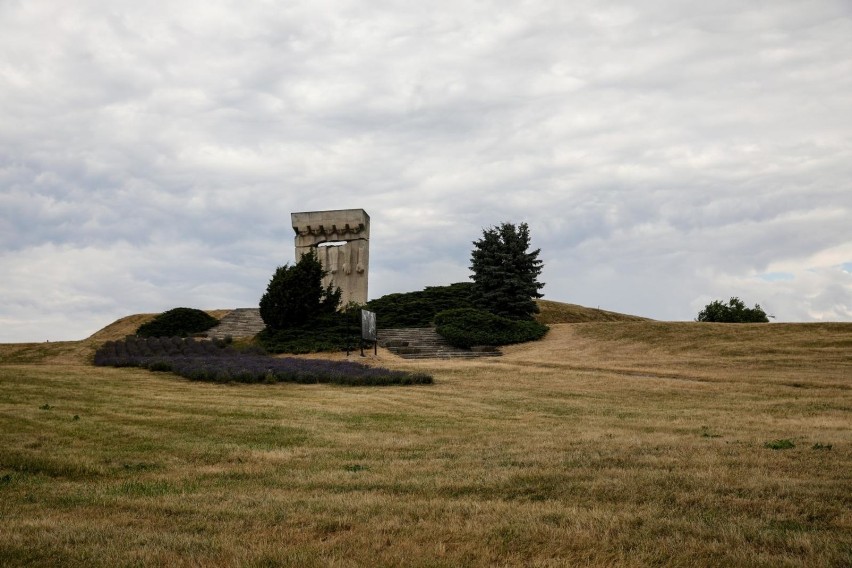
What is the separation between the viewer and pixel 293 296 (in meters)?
38.3

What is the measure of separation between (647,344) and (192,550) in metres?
Result: 30.2

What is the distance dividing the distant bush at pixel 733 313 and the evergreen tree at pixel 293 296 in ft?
97.8

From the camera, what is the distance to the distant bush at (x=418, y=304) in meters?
44.0

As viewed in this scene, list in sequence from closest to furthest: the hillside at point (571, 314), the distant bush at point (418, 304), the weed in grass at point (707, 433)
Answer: the weed in grass at point (707, 433) < the distant bush at point (418, 304) < the hillside at point (571, 314)

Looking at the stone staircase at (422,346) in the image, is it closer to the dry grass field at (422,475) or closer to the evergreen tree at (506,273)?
the evergreen tree at (506,273)

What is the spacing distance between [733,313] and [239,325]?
34108 mm

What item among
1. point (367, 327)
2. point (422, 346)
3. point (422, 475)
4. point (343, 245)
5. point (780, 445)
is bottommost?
point (422, 475)

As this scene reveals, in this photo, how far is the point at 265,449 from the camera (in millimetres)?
11430

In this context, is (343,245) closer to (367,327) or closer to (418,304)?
(418,304)

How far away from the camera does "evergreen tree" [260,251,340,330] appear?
125 feet

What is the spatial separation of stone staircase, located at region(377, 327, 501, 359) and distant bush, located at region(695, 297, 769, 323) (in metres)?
24.1

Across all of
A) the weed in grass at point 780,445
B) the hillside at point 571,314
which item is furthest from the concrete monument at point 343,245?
the weed in grass at point 780,445

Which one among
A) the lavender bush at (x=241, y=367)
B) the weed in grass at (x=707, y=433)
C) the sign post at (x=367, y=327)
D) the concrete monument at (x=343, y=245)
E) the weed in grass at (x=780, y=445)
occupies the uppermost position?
the concrete monument at (x=343, y=245)

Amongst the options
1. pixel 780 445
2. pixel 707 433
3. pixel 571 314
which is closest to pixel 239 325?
pixel 571 314
